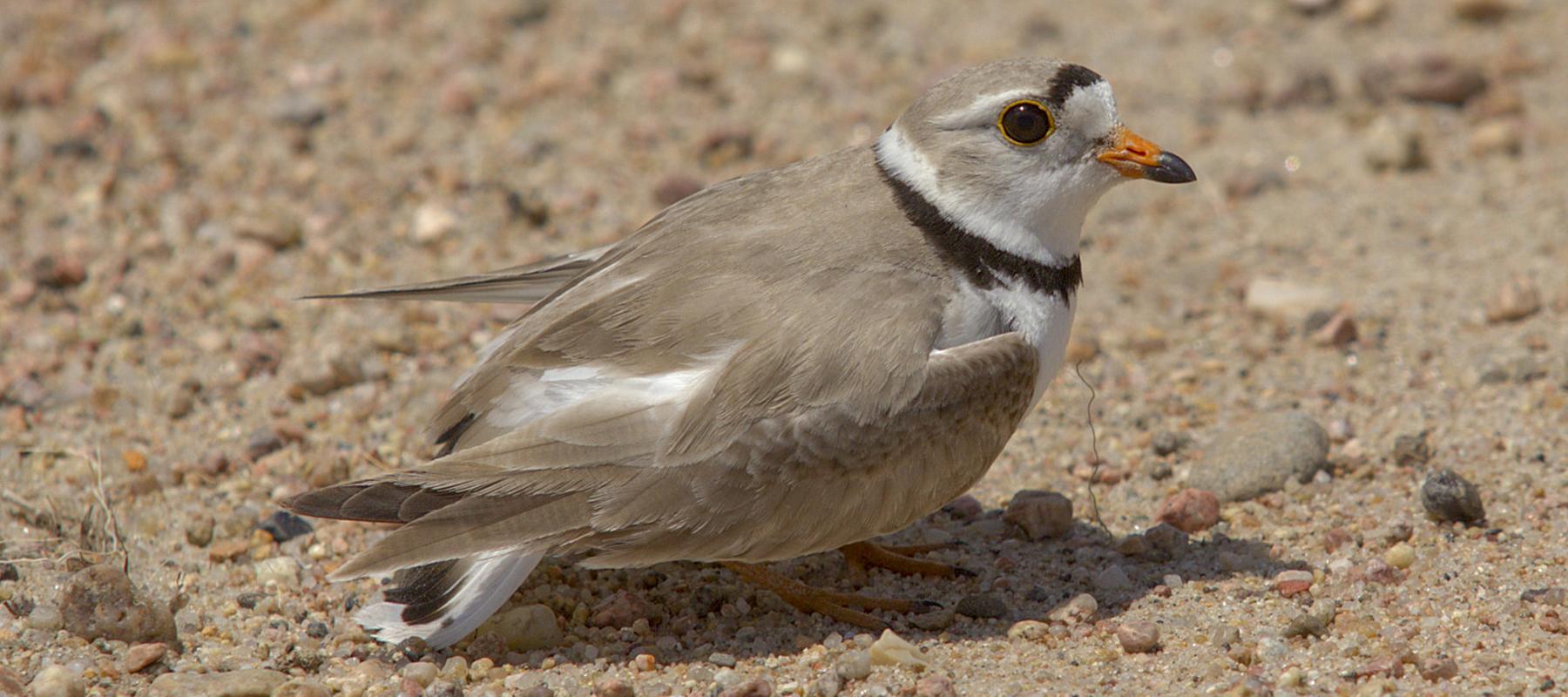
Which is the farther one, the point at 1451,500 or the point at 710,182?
the point at 710,182

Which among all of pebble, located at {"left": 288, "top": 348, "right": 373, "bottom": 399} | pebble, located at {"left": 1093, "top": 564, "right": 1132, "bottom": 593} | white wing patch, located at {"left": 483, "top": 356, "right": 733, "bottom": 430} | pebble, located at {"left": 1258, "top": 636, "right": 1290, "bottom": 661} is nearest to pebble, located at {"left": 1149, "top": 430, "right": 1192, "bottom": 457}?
pebble, located at {"left": 1093, "top": 564, "right": 1132, "bottom": 593}

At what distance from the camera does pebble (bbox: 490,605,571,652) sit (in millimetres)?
4430

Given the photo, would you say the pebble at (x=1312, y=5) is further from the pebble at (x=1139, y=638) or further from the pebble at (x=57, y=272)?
the pebble at (x=57, y=272)

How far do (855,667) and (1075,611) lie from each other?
27.3 inches

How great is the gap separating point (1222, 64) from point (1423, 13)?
4.13 ft

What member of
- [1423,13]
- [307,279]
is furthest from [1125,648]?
[1423,13]

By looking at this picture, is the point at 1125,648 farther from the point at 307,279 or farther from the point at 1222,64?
the point at 1222,64

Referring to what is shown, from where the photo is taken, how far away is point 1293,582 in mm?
4461

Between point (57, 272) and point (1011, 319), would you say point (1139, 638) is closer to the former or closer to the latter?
point (1011, 319)

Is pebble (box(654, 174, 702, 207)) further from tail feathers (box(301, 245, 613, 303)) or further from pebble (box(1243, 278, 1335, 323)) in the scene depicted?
pebble (box(1243, 278, 1335, 323))

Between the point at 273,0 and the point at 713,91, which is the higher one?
the point at 273,0

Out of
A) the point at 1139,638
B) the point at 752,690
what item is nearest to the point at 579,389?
the point at 752,690

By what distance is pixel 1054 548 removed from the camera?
490cm

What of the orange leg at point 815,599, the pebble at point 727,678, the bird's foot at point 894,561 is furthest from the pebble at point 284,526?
the bird's foot at point 894,561
